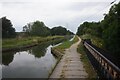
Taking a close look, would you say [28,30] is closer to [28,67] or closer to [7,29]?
[7,29]

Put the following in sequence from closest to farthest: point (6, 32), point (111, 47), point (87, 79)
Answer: point (87, 79)
point (111, 47)
point (6, 32)

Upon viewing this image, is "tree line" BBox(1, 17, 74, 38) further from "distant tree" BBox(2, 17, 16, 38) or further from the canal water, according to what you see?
the canal water

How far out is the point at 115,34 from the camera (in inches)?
740

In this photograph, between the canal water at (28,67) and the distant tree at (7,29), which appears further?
the distant tree at (7,29)

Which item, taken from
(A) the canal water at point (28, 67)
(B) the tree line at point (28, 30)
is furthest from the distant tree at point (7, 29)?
(A) the canal water at point (28, 67)

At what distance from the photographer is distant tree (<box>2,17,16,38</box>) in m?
65.6

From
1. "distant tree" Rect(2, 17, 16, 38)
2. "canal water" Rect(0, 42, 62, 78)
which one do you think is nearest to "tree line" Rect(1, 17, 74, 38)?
"distant tree" Rect(2, 17, 16, 38)

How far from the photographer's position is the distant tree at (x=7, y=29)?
65.6 meters

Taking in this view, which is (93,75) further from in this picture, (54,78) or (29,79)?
(29,79)

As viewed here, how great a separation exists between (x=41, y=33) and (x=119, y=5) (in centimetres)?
7642

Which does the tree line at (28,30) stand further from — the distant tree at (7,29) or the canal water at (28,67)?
the canal water at (28,67)

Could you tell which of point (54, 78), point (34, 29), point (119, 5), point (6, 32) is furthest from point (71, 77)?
point (34, 29)

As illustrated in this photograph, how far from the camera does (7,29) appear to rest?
6756 centimetres

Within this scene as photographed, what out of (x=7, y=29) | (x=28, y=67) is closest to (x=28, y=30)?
(x=7, y=29)
